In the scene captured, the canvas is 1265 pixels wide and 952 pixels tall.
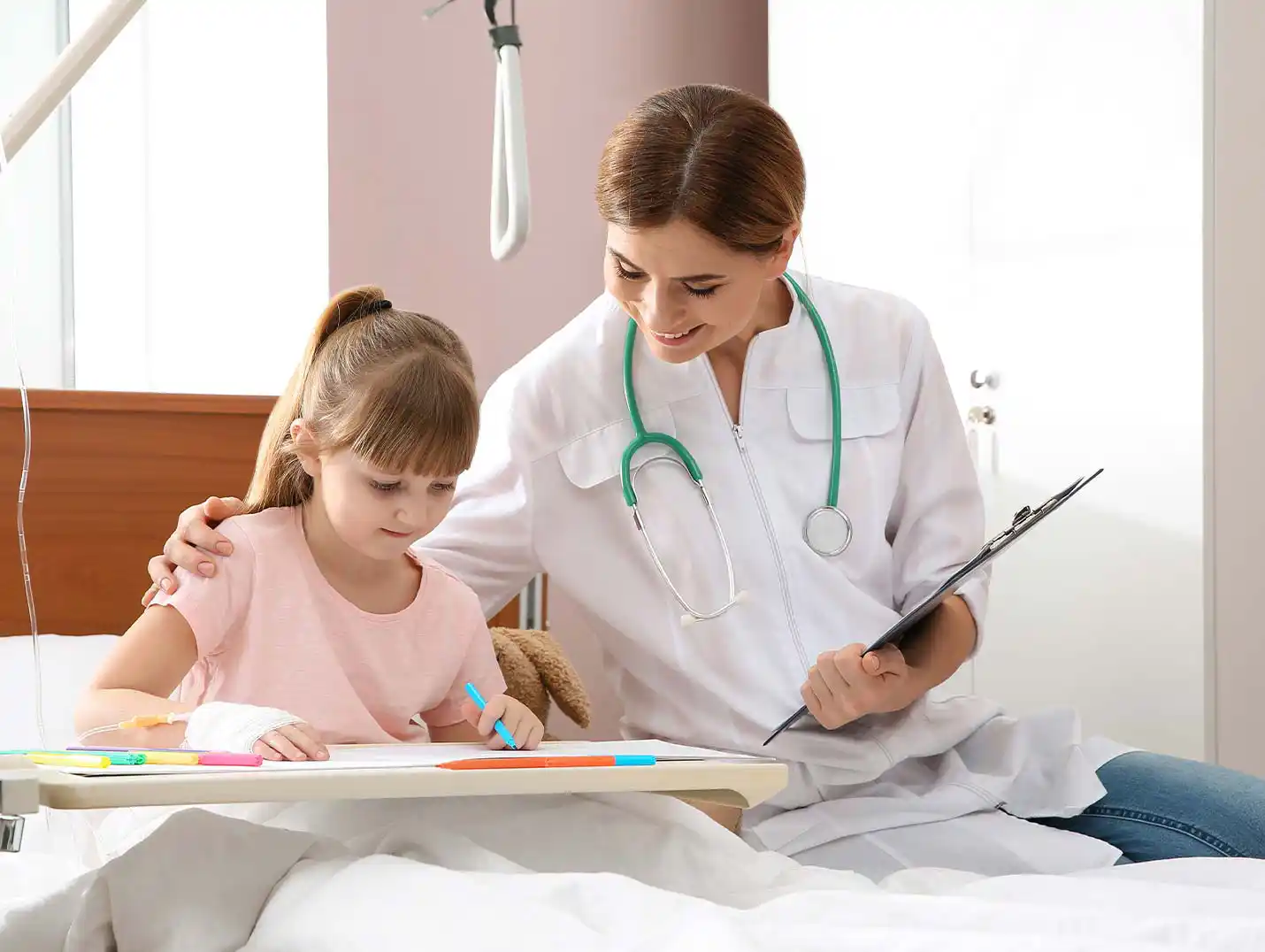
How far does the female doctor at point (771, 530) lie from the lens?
115cm

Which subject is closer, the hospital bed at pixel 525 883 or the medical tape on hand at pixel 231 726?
the hospital bed at pixel 525 883

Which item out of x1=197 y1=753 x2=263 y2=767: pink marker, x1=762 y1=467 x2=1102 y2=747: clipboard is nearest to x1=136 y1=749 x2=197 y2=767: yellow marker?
x1=197 y1=753 x2=263 y2=767: pink marker

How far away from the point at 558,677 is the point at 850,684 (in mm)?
539

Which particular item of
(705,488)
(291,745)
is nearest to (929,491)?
(705,488)

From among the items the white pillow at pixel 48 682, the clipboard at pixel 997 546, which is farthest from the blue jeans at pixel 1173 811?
the white pillow at pixel 48 682

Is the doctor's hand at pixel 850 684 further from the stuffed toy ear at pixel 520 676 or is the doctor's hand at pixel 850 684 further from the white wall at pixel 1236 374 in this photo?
the white wall at pixel 1236 374

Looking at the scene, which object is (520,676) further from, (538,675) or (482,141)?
(482,141)

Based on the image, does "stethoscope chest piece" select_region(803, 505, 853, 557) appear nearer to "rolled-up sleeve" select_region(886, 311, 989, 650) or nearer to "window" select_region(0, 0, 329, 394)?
"rolled-up sleeve" select_region(886, 311, 989, 650)

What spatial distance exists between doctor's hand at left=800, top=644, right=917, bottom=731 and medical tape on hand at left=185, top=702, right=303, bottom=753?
18.0 inches

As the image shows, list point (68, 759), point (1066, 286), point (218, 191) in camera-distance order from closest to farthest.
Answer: point (68, 759) → point (1066, 286) → point (218, 191)

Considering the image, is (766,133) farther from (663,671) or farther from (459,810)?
(459,810)

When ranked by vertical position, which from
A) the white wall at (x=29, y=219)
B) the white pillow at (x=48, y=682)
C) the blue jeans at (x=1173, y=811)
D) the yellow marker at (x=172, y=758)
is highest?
the white wall at (x=29, y=219)

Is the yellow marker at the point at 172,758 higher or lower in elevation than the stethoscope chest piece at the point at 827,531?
lower

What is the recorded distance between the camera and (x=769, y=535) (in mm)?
1286
